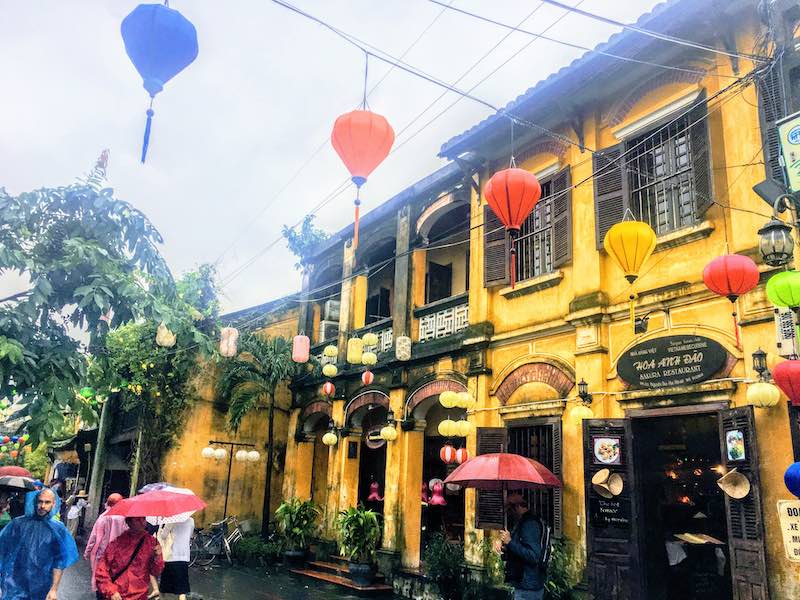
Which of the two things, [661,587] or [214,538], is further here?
[214,538]

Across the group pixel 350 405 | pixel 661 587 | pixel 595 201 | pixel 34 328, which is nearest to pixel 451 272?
pixel 350 405

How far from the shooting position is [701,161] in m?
8.43

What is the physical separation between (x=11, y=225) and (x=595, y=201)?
25.6ft

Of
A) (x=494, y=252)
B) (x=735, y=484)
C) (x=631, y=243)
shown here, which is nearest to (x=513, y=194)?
(x=631, y=243)

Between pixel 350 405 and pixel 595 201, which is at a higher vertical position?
pixel 595 201

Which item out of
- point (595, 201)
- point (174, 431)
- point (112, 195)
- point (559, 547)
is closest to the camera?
point (112, 195)

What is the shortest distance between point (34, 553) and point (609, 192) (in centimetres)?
852

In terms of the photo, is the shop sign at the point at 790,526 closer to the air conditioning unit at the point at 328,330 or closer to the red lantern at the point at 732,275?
the red lantern at the point at 732,275

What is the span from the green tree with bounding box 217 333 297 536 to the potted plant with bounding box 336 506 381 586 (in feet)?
13.5

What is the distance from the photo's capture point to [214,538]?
1582cm

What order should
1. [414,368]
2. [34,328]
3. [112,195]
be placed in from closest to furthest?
[34,328] < [112,195] < [414,368]

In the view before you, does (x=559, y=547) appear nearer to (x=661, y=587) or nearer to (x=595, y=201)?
(x=661, y=587)

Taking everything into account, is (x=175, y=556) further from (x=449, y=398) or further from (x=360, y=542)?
(x=449, y=398)

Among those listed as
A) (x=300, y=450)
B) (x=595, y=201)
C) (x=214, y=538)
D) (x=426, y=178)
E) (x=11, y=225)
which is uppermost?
(x=426, y=178)
